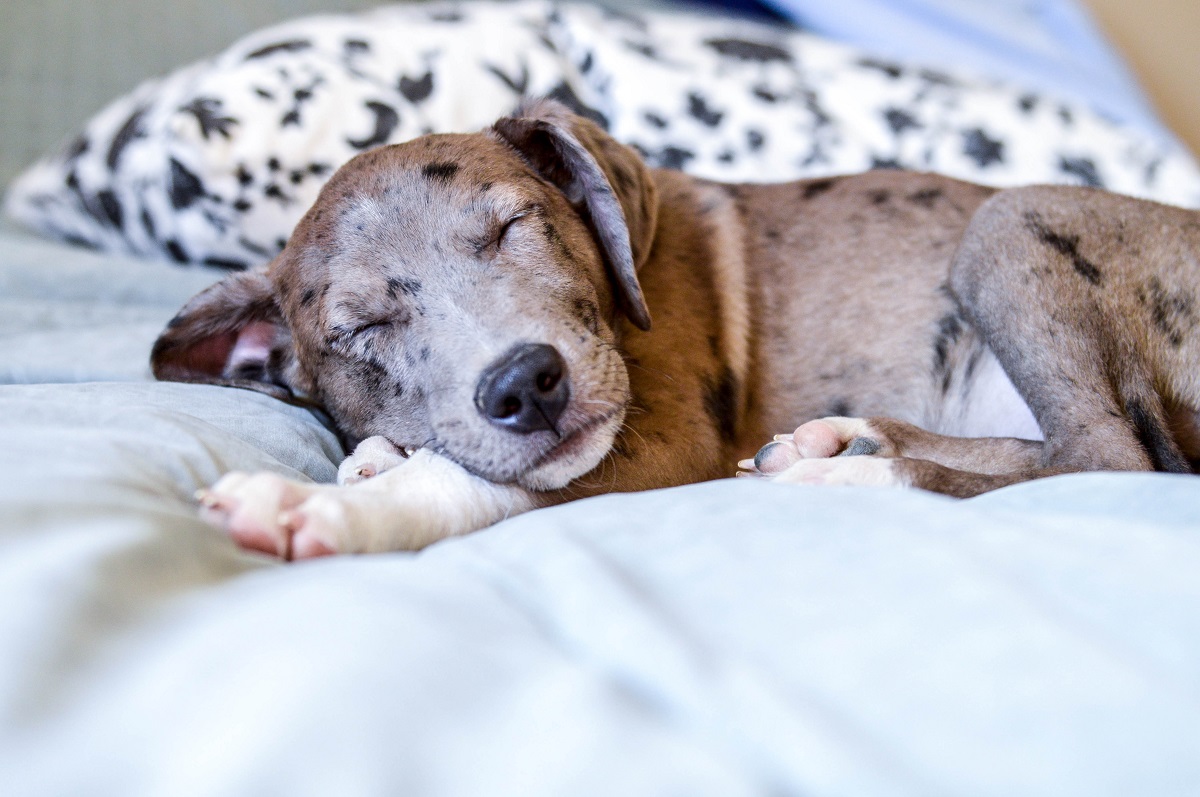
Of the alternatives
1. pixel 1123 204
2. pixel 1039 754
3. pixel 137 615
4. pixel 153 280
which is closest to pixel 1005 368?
pixel 1123 204

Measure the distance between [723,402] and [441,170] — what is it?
97cm

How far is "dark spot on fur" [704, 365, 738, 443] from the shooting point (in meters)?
2.42

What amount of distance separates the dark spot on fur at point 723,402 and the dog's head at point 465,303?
0.95ft

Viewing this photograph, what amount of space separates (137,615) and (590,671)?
53 centimetres

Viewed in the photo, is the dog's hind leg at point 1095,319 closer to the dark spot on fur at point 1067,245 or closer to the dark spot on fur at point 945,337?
the dark spot on fur at point 1067,245

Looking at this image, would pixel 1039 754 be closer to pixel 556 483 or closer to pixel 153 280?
pixel 556 483

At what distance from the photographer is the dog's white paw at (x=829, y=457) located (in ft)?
6.33

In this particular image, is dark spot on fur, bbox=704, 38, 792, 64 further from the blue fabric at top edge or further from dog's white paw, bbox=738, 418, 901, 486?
dog's white paw, bbox=738, 418, 901, 486

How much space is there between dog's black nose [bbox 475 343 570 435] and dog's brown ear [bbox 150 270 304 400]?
3.13 feet

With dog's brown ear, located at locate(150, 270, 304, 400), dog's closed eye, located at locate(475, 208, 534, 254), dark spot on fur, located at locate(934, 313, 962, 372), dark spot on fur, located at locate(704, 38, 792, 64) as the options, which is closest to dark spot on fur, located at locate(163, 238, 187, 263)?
dog's brown ear, located at locate(150, 270, 304, 400)

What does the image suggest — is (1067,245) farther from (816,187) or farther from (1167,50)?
(1167,50)

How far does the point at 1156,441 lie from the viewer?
83.6 inches

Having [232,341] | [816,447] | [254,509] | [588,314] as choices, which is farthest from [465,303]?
[232,341]

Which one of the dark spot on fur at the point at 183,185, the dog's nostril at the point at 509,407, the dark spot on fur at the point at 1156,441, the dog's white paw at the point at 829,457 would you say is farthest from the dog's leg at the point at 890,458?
the dark spot on fur at the point at 183,185
